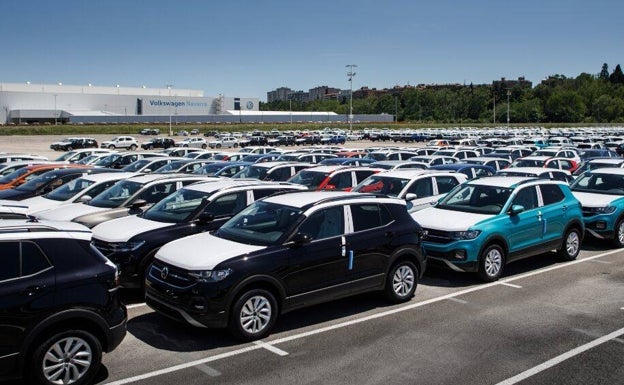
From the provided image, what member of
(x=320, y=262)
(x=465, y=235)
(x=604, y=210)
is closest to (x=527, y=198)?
(x=465, y=235)

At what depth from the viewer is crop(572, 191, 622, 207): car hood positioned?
526 inches

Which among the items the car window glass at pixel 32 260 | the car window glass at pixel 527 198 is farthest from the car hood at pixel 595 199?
the car window glass at pixel 32 260

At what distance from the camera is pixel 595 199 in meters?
13.7

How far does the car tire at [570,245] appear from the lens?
11.9 meters

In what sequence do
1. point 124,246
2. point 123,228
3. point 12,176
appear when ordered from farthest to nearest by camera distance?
1. point 12,176
2. point 123,228
3. point 124,246

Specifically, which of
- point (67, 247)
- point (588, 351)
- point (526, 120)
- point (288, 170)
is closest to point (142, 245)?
point (67, 247)

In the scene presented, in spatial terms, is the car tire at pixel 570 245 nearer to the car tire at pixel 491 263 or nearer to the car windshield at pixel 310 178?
the car tire at pixel 491 263

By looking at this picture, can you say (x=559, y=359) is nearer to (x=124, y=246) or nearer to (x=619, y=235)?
(x=124, y=246)

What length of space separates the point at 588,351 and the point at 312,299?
3367 millimetres

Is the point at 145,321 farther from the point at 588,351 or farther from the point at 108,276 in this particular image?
the point at 588,351

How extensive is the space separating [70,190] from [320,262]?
26.2ft

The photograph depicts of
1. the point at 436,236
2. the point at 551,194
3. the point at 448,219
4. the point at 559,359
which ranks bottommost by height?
the point at 559,359

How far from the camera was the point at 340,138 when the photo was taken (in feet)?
235

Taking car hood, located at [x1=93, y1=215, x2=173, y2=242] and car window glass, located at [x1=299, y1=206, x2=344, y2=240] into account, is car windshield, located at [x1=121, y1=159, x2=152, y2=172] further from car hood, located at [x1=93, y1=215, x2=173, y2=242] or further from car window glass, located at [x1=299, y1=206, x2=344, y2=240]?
car window glass, located at [x1=299, y1=206, x2=344, y2=240]
